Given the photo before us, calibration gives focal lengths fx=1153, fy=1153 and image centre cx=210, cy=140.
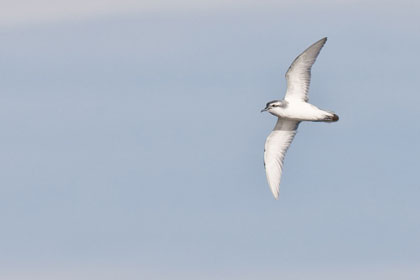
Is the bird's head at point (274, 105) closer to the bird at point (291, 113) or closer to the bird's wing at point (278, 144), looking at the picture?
the bird at point (291, 113)

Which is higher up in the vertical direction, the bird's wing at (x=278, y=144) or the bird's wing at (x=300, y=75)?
the bird's wing at (x=300, y=75)

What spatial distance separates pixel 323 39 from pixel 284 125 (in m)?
9.97

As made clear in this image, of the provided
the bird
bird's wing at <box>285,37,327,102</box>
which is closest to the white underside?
the bird

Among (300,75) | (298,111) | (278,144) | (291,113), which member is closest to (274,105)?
(291,113)

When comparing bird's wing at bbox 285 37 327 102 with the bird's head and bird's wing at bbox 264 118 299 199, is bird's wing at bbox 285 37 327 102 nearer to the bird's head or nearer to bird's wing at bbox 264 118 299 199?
the bird's head

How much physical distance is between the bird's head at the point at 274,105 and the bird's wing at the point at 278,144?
13.4 feet

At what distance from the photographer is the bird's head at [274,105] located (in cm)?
7881

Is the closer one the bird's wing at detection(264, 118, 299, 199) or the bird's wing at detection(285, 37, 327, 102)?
the bird's wing at detection(285, 37, 327, 102)

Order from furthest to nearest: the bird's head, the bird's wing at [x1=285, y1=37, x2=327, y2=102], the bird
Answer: the bird's head → the bird's wing at [x1=285, y1=37, x2=327, y2=102] → the bird

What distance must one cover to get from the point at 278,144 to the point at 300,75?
20.7ft

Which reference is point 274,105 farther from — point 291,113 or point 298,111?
point 298,111

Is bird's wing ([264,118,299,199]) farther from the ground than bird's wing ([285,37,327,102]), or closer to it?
closer to it

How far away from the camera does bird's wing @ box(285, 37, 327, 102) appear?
256ft

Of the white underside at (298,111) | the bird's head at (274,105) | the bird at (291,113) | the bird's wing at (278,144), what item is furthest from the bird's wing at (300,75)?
the bird's wing at (278,144)
